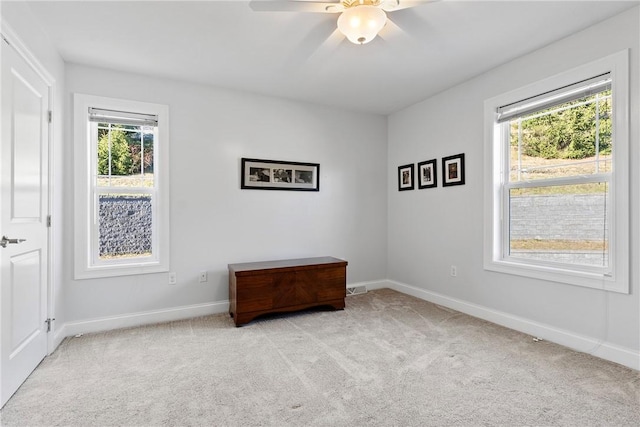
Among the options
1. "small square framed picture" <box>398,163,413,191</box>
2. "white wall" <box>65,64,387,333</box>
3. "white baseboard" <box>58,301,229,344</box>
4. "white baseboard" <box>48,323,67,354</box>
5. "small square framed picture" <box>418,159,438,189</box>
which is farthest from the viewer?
"small square framed picture" <box>398,163,413,191</box>

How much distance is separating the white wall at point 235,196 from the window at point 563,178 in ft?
5.34

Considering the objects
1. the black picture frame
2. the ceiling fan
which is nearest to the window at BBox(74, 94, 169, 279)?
the black picture frame

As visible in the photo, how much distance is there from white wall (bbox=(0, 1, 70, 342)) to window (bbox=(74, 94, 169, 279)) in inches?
4.6

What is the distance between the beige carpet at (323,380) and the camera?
1717 millimetres

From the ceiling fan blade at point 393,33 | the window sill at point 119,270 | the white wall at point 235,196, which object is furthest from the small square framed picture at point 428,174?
the window sill at point 119,270

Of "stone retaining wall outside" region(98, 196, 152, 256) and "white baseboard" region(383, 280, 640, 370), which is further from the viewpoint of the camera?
"stone retaining wall outside" region(98, 196, 152, 256)

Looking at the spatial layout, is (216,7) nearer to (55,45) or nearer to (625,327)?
(55,45)

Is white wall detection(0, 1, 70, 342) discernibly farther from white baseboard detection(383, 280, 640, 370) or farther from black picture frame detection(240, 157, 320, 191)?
white baseboard detection(383, 280, 640, 370)

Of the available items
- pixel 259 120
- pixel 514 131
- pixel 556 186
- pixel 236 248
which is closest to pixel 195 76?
pixel 259 120

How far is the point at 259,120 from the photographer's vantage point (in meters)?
3.69

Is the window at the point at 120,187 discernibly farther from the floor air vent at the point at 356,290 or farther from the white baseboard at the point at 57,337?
the floor air vent at the point at 356,290

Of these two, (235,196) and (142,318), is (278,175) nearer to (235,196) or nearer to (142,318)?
(235,196)

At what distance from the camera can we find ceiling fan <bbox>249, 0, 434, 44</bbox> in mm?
1906

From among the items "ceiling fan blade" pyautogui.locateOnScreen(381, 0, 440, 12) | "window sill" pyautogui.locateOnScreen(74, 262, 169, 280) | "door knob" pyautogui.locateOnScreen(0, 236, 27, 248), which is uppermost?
"ceiling fan blade" pyautogui.locateOnScreen(381, 0, 440, 12)
